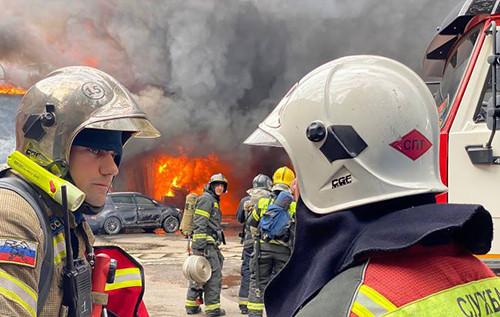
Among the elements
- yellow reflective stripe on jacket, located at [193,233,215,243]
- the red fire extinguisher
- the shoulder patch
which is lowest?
yellow reflective stripe on jacket, located at [193,233,215,243]

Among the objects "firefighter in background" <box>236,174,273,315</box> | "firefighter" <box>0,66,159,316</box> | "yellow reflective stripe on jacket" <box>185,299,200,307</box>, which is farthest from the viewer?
"firefighter in background" <box>236,174,273,315</box>

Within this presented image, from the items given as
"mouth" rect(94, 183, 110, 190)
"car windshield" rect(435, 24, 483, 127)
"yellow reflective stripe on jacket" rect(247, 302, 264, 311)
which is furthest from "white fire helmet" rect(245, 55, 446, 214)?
"yellow reflective stripe on jacket" rect(247, 302, 264, 311)

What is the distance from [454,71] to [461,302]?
306 cm

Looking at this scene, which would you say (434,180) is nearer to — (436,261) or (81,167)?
(436,261)

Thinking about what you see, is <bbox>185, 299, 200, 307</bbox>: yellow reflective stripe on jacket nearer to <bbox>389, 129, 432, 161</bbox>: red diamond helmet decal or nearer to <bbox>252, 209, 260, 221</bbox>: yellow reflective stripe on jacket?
<bbox>252, 209, 260, 221</bbox>: yellow reflective stripe on jacket

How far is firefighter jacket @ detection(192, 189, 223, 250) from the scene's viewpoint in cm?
618

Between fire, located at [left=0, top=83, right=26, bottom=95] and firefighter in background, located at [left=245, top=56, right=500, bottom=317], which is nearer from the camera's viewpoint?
firefighter in background, located at [left=245, top=56, right=500, bottom=317]

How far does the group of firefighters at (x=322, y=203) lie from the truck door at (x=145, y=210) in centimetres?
1346

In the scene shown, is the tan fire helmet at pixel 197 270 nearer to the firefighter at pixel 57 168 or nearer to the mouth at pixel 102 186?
the firefighter at pixel 57 168

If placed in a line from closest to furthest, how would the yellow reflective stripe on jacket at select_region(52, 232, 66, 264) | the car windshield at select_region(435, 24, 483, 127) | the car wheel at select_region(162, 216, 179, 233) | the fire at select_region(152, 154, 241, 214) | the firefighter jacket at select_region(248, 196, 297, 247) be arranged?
1. the yellow reflective stripe on jacket at select_region(52, 232, 66, 264)
2. the car windshield at select_region(435, 24, 483, 127)
3. the firefighter jacket at select_region(248, 196, 297, 247)
4. the car wheel at select_region(162, 216, 179, 233)
5. the fire at select_region(152, 154, 241, 214)

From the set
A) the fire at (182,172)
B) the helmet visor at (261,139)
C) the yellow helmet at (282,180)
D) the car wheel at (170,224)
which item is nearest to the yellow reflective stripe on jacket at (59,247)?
the helmet visor at (261,139)

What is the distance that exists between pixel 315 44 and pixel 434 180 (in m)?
17.5

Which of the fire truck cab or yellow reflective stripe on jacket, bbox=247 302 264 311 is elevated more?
the fire truck cab

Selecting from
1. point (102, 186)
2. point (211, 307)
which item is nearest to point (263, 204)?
point (211, 307)
